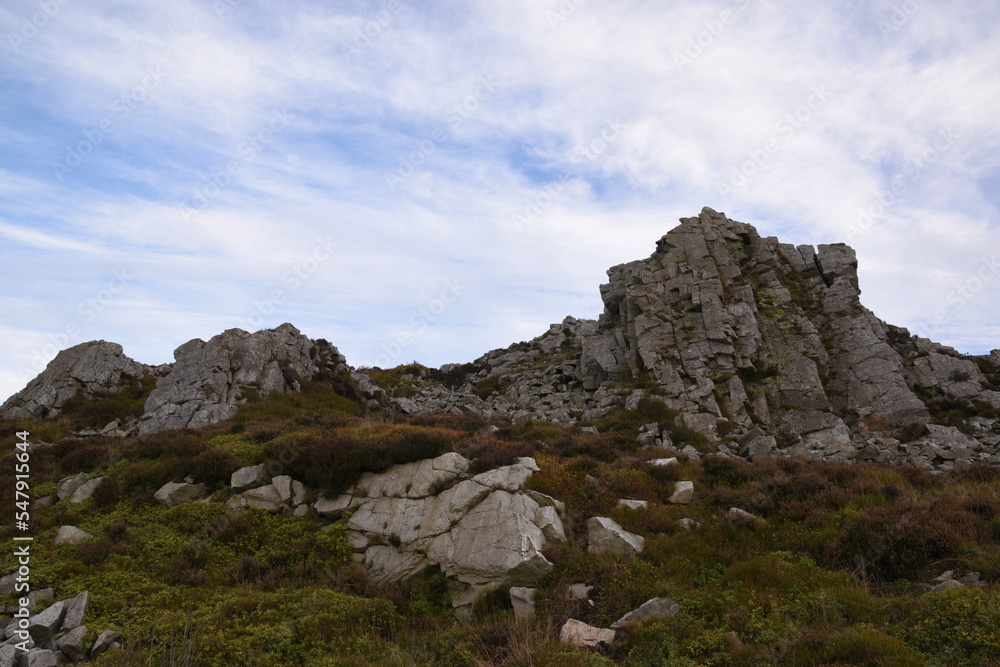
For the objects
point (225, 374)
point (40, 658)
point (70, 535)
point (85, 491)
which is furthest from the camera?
point (225, 374)

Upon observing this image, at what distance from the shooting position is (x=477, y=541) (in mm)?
11500

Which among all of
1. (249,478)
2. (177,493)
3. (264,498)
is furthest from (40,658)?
(249,478)

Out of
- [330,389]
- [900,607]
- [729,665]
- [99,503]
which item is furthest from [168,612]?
[330,389]

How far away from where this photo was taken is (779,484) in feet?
44.1

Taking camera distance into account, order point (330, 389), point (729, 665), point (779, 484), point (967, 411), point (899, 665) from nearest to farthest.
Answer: point (899, 665)
point (729, 665)
point (779, 484)
point (967, 411)
point (330, 389)

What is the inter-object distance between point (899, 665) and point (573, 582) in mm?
5542

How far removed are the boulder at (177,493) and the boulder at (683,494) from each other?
13.6 meters

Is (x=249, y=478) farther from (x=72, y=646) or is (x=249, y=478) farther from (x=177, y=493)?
(x=72, y=646)

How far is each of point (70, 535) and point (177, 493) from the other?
249cm

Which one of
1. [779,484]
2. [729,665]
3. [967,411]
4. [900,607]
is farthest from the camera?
[967,411]

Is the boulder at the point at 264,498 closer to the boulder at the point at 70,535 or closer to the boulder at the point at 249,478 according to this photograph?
the boulder at the point at 249,478

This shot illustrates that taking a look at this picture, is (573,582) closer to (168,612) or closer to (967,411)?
(168,612)

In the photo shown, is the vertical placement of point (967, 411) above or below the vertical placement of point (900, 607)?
above

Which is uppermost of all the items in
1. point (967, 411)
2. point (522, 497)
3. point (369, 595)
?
point (967, 411)
